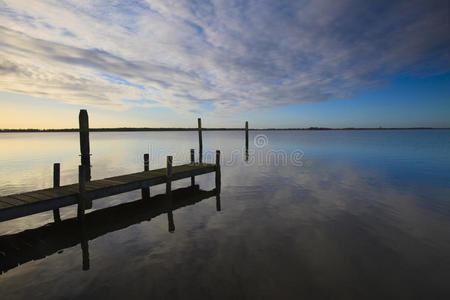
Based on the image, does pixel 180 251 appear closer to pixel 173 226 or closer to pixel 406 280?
pixel 173 226

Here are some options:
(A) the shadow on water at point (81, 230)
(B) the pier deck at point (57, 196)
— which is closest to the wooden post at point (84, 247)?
(A) the shadow on water at point (81, 230)

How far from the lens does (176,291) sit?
520cm

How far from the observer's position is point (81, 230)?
8.66 metres

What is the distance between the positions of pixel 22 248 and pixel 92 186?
3.08m

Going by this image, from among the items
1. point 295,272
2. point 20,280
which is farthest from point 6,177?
point 295,272

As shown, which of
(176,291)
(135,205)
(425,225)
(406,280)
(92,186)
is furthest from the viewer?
(135,205)

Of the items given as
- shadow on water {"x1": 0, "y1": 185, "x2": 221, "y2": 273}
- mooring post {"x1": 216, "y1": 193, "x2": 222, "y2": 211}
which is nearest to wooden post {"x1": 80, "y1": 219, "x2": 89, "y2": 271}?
shadow on water {"x1": 0, "y1": 185, "x2": 221, "y2": 273}

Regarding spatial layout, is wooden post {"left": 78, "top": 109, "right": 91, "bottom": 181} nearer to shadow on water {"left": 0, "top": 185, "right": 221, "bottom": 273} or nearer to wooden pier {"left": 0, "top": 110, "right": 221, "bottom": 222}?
wooden pier {"left": 0, "top": 110, "right": 221, "bottom": 222}

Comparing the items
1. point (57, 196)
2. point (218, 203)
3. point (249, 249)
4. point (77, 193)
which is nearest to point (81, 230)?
point (77, 193)

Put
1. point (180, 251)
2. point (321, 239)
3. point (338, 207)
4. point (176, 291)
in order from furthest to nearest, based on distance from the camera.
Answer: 1. point (338, 207)
2. point (321, 239)
3. point (180, 251)
4. point (176, 291)

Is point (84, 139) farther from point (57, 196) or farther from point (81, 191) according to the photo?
point (57, 196)

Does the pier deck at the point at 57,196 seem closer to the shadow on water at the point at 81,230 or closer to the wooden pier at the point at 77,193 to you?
the wooden pier at the point at 77,193

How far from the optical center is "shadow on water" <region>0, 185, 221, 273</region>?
22.8 feet

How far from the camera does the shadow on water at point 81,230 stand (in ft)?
22.8
